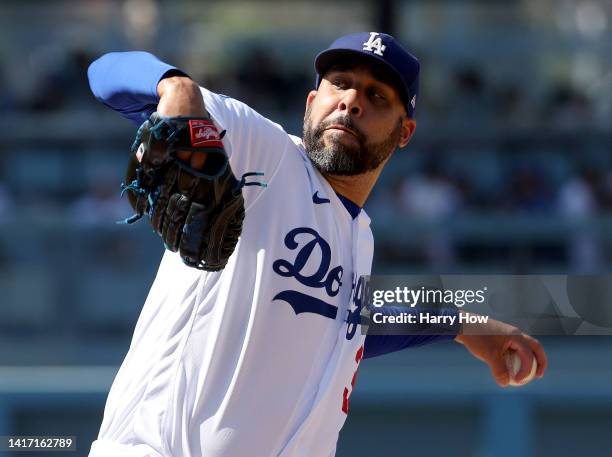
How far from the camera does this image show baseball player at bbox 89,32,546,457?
2.58 m

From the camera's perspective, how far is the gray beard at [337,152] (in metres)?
2.87

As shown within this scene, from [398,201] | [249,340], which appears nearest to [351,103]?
[249,340]

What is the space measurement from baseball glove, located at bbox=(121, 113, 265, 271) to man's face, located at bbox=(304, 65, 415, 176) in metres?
0.64

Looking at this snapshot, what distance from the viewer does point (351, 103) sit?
9.46ft

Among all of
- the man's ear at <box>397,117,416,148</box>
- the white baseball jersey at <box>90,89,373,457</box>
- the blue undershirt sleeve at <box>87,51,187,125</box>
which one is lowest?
the white baseball jersey at <box>90,89,373,457</box>

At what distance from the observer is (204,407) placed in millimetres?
2582

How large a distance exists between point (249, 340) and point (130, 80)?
0.68 m

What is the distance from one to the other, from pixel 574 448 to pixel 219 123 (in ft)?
11.5

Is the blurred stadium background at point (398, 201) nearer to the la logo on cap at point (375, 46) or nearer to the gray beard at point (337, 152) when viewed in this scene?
the gray beard at point (337, 152)

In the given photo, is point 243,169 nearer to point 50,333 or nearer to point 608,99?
point 50,333

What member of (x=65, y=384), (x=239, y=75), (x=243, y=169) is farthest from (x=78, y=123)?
(x=243, y=169)

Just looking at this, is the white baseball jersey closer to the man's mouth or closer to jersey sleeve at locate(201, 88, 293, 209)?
jersey sleeve at locate(201, 88, 293, 209)

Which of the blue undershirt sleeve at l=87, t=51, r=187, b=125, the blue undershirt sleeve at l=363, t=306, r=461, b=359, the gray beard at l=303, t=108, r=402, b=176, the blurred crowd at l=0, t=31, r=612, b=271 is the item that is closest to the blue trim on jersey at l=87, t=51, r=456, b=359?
the blue undershirt sleeve at l=87, t=51, r=187, b=125

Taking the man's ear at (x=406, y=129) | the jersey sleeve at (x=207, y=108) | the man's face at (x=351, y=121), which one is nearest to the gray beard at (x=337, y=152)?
the man's face at (x=351, y=121)
